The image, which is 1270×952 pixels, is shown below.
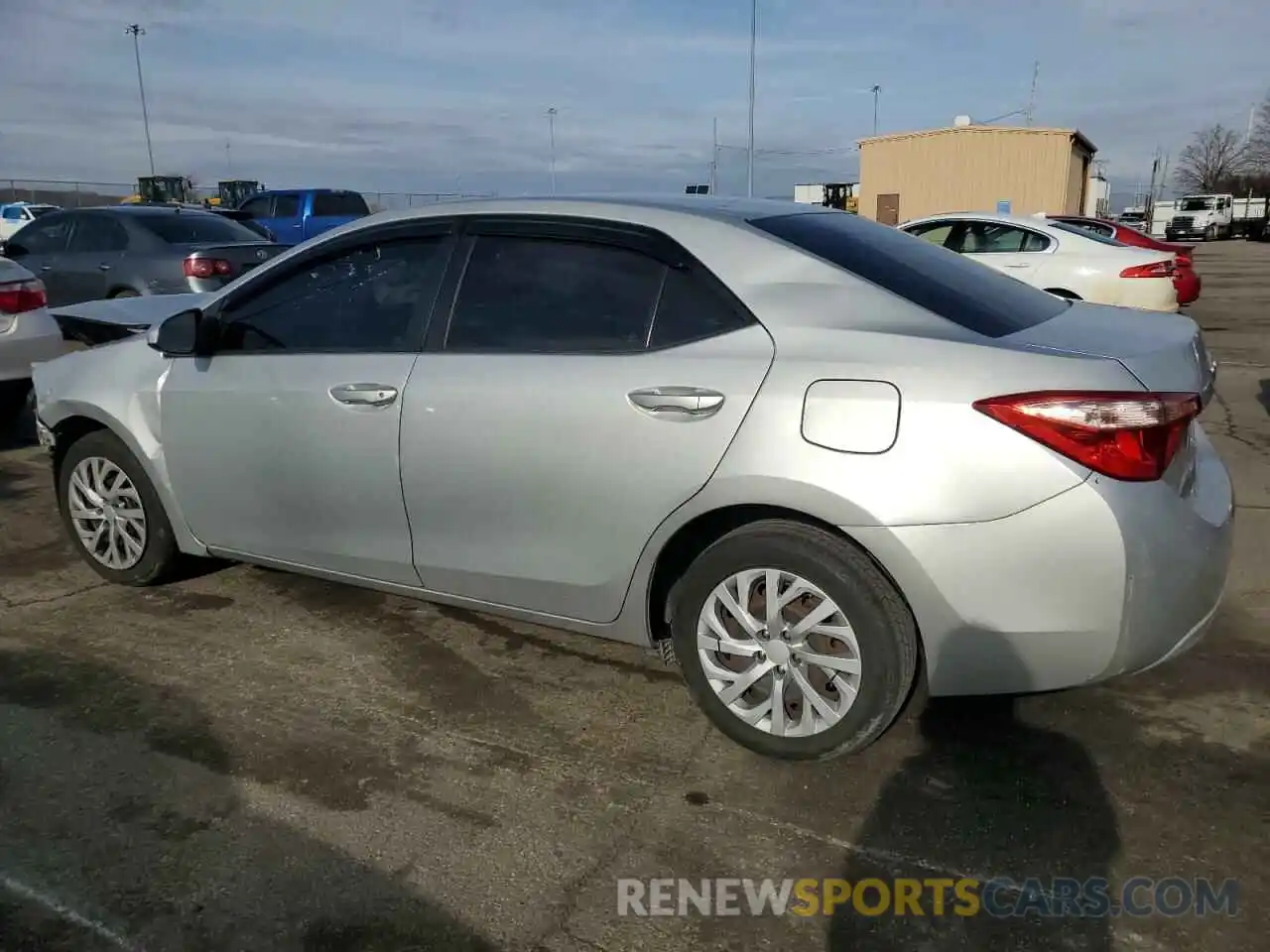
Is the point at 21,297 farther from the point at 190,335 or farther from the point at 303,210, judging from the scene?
the point at 303,210

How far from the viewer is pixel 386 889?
8.27 ft

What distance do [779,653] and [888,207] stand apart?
101 ft

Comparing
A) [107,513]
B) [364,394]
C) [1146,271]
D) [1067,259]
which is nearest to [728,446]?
[364,394]

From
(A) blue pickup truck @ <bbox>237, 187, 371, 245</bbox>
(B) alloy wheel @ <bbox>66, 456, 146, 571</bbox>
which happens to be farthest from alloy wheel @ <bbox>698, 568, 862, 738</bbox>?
(A) blue pickup truck @ <bbox>237, 187, 371, 245</bbox>

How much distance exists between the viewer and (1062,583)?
101 inches

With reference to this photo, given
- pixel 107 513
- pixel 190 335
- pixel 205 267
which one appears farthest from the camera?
pixel 205 267

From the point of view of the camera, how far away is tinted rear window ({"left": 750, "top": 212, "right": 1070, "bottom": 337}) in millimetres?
2975

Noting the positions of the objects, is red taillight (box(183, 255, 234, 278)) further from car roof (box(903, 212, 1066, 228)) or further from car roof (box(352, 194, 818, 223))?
car roof (box(903, 212, 1066, 228))

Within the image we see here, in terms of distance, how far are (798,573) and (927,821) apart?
76cm

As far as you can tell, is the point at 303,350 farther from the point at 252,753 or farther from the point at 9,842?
the point at 9,842

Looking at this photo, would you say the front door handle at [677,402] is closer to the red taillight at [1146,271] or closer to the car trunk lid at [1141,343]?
the car trunk lid at [1141,343]

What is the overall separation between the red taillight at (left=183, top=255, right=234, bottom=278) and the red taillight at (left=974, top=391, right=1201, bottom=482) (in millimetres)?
8683

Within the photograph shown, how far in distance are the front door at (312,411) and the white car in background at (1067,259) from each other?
7.51 metres

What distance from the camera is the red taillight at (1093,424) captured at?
2533 mm
